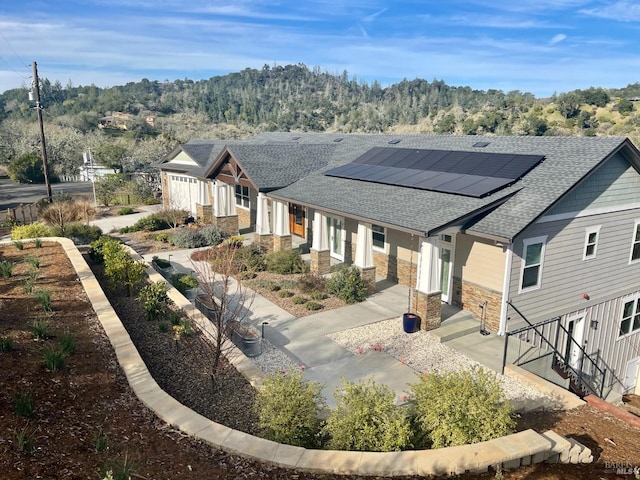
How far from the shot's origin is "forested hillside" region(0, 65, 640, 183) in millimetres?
59469

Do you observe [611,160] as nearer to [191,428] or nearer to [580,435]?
[580,435]

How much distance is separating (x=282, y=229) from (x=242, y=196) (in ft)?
27.2

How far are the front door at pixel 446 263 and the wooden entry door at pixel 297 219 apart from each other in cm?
948

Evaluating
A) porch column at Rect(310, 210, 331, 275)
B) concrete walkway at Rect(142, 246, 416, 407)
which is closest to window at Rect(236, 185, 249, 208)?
porch column at Rect(310, 210, 331, 275)

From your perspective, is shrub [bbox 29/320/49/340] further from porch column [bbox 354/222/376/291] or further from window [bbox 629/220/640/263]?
window [bbox 629/220/640/263]

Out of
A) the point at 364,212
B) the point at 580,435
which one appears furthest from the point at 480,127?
the point at 580,435

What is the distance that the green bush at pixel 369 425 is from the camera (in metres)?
6.03

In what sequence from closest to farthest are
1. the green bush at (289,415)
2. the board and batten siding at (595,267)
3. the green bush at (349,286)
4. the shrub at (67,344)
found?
the green bush at (289,415) < the shrub at (67,344) < the board and batten siding at (595,267) < the green bush at (349,286)

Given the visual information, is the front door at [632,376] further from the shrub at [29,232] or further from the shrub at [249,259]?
the shrub at [29,232]

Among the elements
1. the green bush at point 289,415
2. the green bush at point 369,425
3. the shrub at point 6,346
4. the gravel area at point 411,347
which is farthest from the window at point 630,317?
the shrub at point 6,346

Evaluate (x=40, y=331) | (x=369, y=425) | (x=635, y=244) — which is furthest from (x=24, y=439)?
(x=635, y=244)

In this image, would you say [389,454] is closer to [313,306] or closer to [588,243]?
[313,306]

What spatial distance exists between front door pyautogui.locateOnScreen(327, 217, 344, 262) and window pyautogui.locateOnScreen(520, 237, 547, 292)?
7.89 m

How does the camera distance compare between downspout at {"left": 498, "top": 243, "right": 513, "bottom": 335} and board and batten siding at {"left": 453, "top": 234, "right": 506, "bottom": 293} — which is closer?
downspout at {"left": 498, "top": 243, "right": 513, "bottom": 335}
